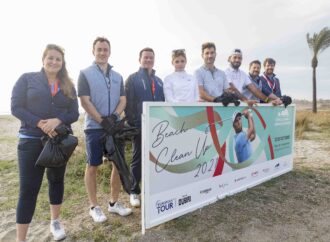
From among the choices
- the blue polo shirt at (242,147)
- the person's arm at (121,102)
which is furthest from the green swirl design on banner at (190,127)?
the person's arm at (121,102)

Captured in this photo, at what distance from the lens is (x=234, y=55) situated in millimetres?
5707

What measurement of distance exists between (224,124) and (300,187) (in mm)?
2031

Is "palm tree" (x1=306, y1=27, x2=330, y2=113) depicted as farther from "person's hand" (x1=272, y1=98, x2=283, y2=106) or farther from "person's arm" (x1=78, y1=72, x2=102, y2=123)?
"person's arm" (x1=78, y1=72, x2=102, y2=123)

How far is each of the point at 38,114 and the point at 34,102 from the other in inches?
5.0

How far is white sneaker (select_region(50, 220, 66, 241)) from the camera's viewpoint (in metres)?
3.56

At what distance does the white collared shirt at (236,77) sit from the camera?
5711mm

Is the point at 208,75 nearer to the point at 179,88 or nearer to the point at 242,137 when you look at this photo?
the point at 179,88

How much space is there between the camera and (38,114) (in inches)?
127

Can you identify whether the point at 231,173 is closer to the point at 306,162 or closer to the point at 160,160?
the point at 160,160

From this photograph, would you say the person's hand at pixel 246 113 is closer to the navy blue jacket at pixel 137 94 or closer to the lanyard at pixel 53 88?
the navy blue jacket at pixel 137 94

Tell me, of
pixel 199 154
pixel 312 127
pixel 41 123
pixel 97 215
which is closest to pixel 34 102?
pixel 41 123

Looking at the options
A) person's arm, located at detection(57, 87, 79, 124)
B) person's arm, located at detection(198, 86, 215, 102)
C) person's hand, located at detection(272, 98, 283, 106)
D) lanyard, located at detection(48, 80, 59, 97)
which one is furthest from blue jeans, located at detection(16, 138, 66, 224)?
person's hand, located at detection(272, 98, 283, 106)

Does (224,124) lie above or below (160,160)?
above

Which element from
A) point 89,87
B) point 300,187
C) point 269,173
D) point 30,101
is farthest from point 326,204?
point 30,101
